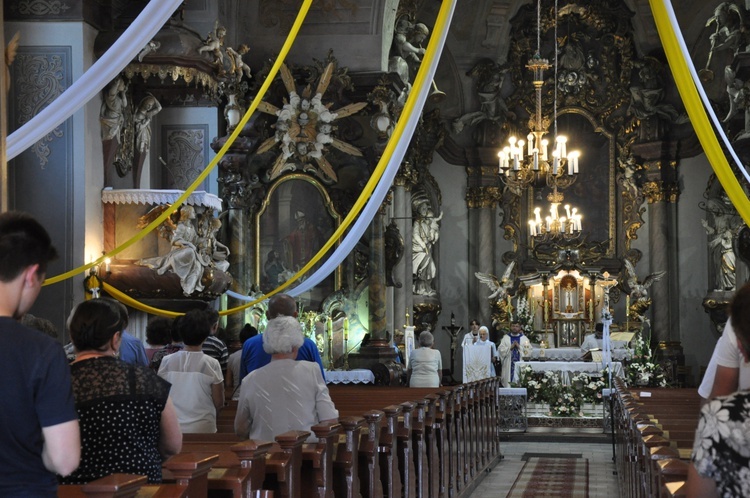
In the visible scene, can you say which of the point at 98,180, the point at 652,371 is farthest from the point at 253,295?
Result: the point at 652,371

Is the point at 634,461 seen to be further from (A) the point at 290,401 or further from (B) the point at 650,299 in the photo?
(B) the point at 650,299

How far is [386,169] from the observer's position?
1080 cm

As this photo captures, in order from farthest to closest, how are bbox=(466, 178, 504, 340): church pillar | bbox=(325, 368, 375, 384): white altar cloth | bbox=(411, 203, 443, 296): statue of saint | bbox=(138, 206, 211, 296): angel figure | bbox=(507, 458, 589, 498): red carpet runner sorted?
1. bbox=(466, 178, 504, 340): church pillar
2. bbox=(411, 203, 443, 296): statue of saint
3. bbox=(325, 368, 375, 384): white altar cloth
4. bbox=(138, 206, 211, 296): angel figure
5. bbox=(507, 458, 589, 498): red carpet runner

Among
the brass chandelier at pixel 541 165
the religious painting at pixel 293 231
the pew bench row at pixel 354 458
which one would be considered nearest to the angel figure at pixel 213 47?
the pew bench row at pixel 354 458

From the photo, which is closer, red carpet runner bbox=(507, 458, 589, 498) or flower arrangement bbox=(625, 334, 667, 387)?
red carpet runner bbox=(507, 458, 589, 498)

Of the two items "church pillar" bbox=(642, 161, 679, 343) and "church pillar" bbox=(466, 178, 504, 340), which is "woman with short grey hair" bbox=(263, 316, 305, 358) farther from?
"church pillar" bbox=(642, 161, 679, 343)

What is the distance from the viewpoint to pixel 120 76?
11375mm

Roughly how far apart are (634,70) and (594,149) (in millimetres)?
1711

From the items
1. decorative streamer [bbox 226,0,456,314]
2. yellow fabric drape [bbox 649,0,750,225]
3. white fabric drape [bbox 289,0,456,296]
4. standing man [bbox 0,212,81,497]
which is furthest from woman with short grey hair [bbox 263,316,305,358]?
white fabric drape [bbox 289,0,456,296]

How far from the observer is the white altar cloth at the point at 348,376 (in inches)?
621

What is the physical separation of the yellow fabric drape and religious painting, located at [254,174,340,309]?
8064mm

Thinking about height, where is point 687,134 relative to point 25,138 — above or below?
above

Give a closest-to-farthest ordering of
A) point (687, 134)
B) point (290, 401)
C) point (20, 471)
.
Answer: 1. point (20, 471)
2. point (290, 401)
3. point (687, 134)

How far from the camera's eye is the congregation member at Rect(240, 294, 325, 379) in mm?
7168
